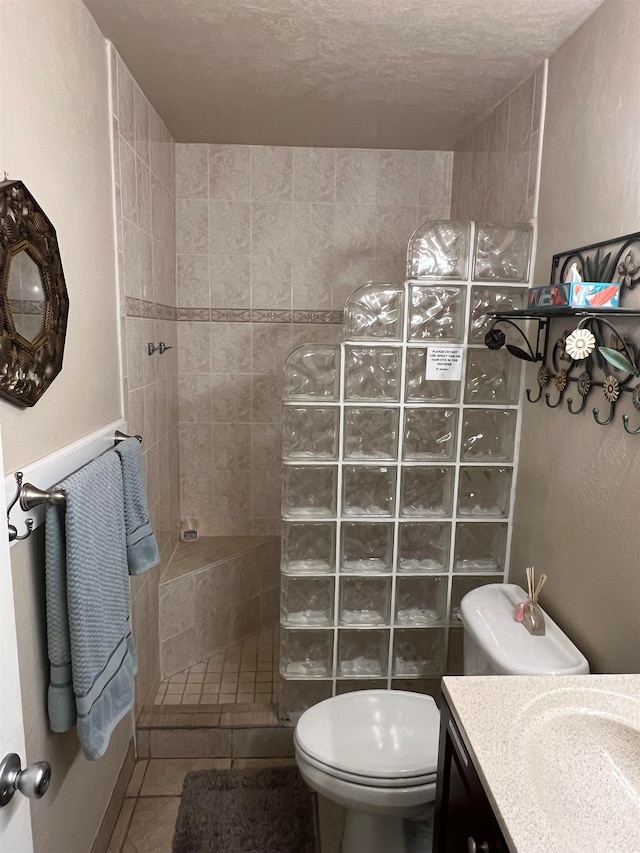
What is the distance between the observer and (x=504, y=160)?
2016mm

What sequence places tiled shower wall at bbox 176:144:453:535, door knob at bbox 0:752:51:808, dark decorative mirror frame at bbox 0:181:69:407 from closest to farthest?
door knob at bbox 0:752:51:808 < dark decorative mirror frame at bbox 0:181:69:407 < tiled shower wall at bbox 176:144:453:535

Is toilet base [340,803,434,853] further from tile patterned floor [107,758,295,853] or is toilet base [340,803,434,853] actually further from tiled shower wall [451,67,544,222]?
tiled shower wall [451,67,544,222]

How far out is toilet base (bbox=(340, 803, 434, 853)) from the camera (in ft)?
5.06

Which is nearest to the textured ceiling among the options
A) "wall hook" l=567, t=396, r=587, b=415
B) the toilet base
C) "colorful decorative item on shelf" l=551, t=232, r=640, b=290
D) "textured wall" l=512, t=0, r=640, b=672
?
"textured wall" l=512, t=0, r=640, b=672

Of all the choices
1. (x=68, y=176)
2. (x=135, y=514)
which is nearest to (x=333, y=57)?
(x=68, y=176)

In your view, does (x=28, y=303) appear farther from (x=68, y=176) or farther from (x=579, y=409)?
(x=579, y=409)

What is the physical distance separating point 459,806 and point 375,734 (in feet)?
1.84

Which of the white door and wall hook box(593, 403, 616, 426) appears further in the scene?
wall hook box(593, 403, 616, 426)

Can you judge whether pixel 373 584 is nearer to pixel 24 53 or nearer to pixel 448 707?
pixel 448 707

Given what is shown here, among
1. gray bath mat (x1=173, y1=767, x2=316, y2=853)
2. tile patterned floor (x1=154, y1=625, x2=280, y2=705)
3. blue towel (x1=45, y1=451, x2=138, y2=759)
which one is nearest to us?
blue towel (x1=45, y1=451, x2=138, y2=759)

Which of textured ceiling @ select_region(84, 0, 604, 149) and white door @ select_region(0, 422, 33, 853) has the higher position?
textured ceiling @ select_region(84, 0, 604, 149)

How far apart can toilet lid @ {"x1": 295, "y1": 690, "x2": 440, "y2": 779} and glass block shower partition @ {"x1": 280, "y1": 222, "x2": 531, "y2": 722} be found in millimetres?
323

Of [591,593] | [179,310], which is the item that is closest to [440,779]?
[591,593]

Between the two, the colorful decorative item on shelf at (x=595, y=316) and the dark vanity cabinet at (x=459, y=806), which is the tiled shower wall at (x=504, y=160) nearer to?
the colorful decorative item on shelf at (x=595, y=316)
